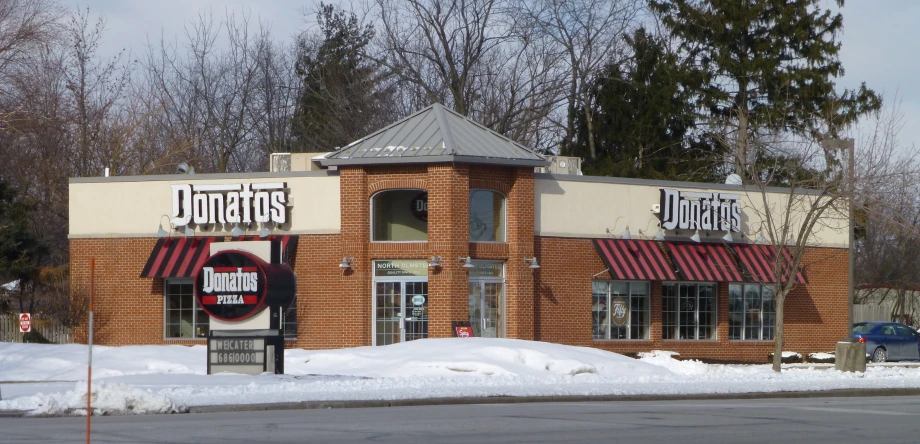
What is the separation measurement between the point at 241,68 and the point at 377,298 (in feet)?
103

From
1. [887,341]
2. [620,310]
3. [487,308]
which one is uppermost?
[487,308]

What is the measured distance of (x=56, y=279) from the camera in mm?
39469

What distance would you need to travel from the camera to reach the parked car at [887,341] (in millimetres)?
36259

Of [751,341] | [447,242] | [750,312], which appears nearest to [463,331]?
[447,242]

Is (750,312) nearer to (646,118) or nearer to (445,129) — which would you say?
(445,129)

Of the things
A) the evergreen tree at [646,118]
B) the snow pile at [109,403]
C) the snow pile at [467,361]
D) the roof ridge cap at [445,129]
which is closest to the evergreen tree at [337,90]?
the evergreen tree at [646,118]

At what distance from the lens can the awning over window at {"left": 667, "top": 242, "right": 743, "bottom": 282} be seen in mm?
33938

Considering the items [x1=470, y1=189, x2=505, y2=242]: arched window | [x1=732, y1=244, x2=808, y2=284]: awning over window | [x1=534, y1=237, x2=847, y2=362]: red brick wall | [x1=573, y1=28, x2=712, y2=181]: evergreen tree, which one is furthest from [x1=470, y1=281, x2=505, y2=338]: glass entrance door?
[x1=573, y1=28, x2=712, y2=181]: evergreen tree

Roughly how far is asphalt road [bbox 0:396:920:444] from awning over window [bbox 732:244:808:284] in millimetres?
17137

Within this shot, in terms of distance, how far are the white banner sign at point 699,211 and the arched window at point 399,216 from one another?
741 cm

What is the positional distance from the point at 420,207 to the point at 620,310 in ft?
23.2

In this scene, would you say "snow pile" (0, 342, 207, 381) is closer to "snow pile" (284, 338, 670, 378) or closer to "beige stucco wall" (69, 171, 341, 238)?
"snow pile" (284, 338, 670, 378)

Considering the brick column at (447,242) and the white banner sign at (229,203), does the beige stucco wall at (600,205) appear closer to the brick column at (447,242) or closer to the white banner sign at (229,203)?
the brick column at (447,242)

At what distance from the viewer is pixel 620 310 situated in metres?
34.1
